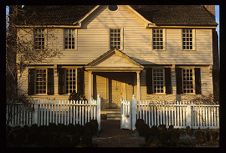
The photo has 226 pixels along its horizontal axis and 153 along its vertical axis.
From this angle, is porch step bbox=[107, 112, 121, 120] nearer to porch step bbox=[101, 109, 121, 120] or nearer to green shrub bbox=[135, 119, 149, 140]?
porch step bbox=[101, 109, 121, 120]

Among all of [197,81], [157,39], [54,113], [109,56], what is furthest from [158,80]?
[54,113]

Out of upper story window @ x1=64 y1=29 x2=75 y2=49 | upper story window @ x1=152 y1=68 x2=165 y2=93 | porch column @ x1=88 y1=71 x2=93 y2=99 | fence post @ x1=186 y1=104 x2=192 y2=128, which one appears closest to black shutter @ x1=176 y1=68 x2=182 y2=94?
upper story window @ x1=152 y1=68 x2=165 y2=93

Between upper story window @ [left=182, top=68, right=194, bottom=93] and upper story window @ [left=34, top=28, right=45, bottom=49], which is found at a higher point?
upper story window @ [left=34, top=28, right=45, bottom=49]

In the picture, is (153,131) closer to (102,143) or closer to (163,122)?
(102,143)

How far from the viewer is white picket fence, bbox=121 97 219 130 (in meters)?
15.8

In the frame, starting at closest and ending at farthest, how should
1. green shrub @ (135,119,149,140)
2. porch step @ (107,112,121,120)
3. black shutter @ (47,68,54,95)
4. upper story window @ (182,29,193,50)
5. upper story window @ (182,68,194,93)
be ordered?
green shrub @ (135,119,149,140), porch step @ (107,112,121,120), black shutter @ (47,68,54,95), upper story window @ (182,68,194,93), upper story window @ (182,29,193,50)

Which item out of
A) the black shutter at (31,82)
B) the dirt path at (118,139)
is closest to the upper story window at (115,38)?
the black shutter at (31,82)

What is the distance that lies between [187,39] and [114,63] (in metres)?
5.85

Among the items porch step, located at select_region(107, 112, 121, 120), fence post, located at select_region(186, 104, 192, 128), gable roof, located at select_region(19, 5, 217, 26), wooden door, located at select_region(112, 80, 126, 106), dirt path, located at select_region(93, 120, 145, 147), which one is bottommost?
dirt path, located at select_region(93, 120, 145, 147)

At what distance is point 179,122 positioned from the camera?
1596cm

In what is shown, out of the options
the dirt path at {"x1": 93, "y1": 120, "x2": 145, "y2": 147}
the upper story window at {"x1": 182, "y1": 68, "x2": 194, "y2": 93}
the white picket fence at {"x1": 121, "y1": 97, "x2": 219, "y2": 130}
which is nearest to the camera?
the dirt path at {"x1": 93, "y1": 120, "x2": 145, "y2": 147}

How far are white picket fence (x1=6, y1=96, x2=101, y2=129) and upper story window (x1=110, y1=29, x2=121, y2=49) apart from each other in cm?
955

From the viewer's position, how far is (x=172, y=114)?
15.9 meters

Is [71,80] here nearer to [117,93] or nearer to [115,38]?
[117,93]
